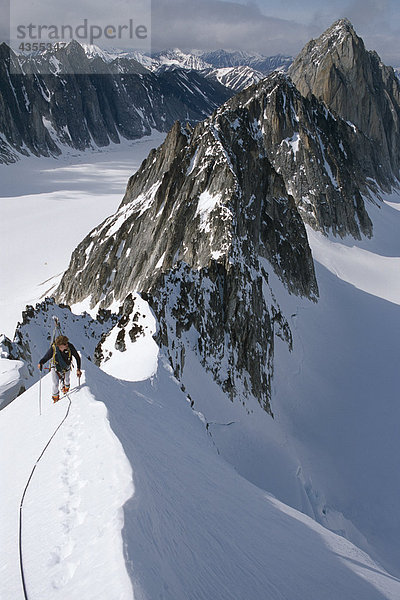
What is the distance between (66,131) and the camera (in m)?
154

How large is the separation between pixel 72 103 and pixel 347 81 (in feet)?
341

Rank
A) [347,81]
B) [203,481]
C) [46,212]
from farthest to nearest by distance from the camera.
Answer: [347,81]
[46,212]
[203,481]

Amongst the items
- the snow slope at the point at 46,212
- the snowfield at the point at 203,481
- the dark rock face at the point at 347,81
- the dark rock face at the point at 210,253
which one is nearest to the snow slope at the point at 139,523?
the snowfield at the point at 203,481

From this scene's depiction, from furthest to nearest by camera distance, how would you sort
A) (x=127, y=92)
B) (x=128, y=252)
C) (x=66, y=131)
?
(x=127, y=92) → (x=66, y=131) → (x=128, y=252)

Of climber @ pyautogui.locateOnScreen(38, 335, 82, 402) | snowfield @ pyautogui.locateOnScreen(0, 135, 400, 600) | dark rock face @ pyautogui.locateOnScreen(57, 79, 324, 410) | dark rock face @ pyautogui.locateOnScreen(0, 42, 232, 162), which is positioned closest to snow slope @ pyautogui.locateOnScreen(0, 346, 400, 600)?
snowfield @ pyautogui.locateOnScreen(0, 135, 400, 600)

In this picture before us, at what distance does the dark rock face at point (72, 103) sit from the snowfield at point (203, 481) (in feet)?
397

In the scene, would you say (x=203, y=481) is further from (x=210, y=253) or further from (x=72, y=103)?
(x=72, y=103)

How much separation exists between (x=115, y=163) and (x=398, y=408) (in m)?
126

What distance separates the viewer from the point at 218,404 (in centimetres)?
1650

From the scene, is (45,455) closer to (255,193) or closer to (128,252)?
(128,252)

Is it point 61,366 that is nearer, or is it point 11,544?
point 11,544

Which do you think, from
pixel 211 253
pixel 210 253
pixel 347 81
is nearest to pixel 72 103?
pixel 347 81

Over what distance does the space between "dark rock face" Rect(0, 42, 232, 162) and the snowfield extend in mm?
121010

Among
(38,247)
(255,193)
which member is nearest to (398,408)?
(255,193)
